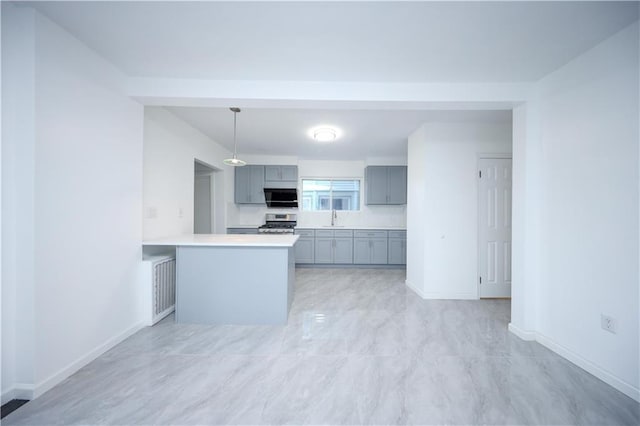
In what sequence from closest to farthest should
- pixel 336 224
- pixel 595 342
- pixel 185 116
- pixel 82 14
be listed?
pixel 82 14 < pixel 595 342 < pixel 185 116 < pixel 336 224

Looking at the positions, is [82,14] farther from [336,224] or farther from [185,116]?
[336,224]

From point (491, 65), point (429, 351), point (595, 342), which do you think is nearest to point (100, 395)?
point (429, 351)

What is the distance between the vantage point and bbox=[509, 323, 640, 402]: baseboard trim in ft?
5.24

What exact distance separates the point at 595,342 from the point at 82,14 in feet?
13.4

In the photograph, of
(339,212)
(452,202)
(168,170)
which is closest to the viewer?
(168,170)

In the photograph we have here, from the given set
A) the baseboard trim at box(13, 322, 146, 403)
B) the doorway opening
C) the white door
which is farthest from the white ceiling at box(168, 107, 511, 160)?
the baseboard trim at box(13, 322, 146, 403)

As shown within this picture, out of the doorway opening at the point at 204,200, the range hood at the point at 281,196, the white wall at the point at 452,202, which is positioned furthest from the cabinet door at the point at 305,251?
the white wall at the point at 452,202

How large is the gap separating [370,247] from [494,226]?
7.51ft

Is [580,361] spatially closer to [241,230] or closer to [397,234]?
[397,234]

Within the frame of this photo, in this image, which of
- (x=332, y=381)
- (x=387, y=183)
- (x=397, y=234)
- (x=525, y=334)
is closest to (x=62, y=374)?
(x=332, y=381)

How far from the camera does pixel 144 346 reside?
2146mm

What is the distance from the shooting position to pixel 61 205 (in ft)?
5.47

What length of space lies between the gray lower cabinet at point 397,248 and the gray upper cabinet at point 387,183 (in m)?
0.74

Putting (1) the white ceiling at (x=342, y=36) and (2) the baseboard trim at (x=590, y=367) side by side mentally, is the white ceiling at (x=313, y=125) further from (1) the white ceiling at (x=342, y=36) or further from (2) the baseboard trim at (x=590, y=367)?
(2) the baseboard trim at (x=590, y=367)
